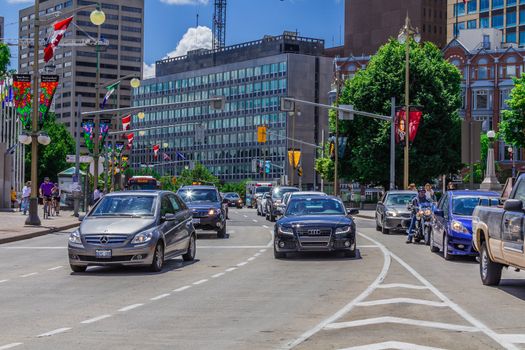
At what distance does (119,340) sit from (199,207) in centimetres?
2129

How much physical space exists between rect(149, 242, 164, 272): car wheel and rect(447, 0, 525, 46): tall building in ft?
372

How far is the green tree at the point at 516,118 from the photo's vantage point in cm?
6644

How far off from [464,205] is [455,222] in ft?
4.26

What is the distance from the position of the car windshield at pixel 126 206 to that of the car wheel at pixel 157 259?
829 millimetres

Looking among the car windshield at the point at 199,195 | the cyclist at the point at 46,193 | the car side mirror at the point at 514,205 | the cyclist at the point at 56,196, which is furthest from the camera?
the cyclist at the point at 56,196

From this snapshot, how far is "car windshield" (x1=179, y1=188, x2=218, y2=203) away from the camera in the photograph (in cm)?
3203

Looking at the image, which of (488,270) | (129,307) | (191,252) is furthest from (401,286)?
(191,252)

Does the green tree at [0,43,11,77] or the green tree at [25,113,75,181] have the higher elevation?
the green tree at [0,43,11,77]

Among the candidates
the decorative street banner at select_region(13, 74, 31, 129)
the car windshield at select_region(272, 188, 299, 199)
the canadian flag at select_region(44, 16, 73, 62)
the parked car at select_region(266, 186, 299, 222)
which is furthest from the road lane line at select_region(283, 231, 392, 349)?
the car windshield at select_region(272, 188, 299, 199)

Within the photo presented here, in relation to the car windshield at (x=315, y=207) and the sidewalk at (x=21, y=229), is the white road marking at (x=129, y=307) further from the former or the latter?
the sidewalk at (x=21, y=229)

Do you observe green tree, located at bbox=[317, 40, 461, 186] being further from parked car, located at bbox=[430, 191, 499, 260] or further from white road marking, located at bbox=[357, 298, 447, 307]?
white road marking, located at bbox=[357, 298, 447, 307]

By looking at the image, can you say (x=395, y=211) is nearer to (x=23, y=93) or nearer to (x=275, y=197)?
(x=275, y=197)

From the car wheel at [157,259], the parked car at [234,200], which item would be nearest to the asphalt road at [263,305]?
the car wheel at [157,259]

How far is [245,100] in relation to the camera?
150 meters
